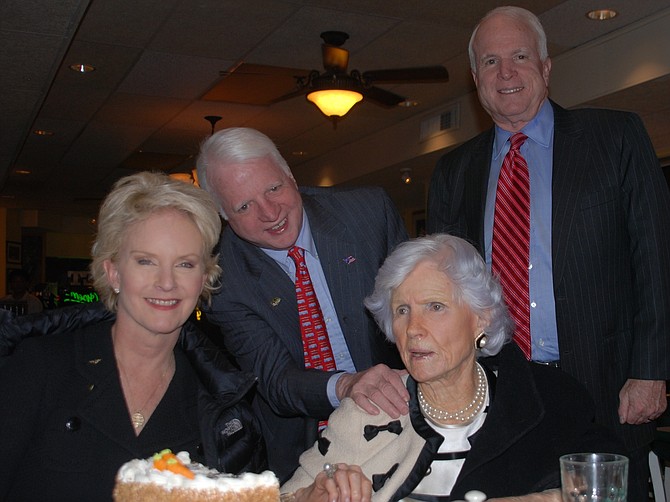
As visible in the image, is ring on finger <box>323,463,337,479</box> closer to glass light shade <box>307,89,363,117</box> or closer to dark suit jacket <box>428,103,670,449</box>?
dark suit jacket <box>428,103,670,449</box>

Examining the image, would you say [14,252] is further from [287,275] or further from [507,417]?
[507,417]

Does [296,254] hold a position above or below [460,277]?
above

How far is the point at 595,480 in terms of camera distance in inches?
56.6

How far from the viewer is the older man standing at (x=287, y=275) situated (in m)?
2.72

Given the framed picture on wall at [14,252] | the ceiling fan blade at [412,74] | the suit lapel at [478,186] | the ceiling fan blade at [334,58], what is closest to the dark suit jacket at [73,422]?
the suit lapel at [478,186]

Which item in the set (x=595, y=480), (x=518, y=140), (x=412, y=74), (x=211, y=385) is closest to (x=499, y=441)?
(x=595, y=480)

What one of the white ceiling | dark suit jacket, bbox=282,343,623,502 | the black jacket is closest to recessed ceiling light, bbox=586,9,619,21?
the white ceiling

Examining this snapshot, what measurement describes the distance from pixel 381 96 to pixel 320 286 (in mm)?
4773

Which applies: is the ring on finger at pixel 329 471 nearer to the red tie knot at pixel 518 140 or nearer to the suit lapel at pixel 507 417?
the suit lapel at pixel 507 417

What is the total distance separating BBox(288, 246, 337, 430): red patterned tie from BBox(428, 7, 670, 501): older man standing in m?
0.63

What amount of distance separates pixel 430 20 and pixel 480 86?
409cm

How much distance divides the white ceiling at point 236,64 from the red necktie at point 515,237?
3.62 meters

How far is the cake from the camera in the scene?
1303mm

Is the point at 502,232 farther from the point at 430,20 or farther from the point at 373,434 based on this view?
the point at 430,20
